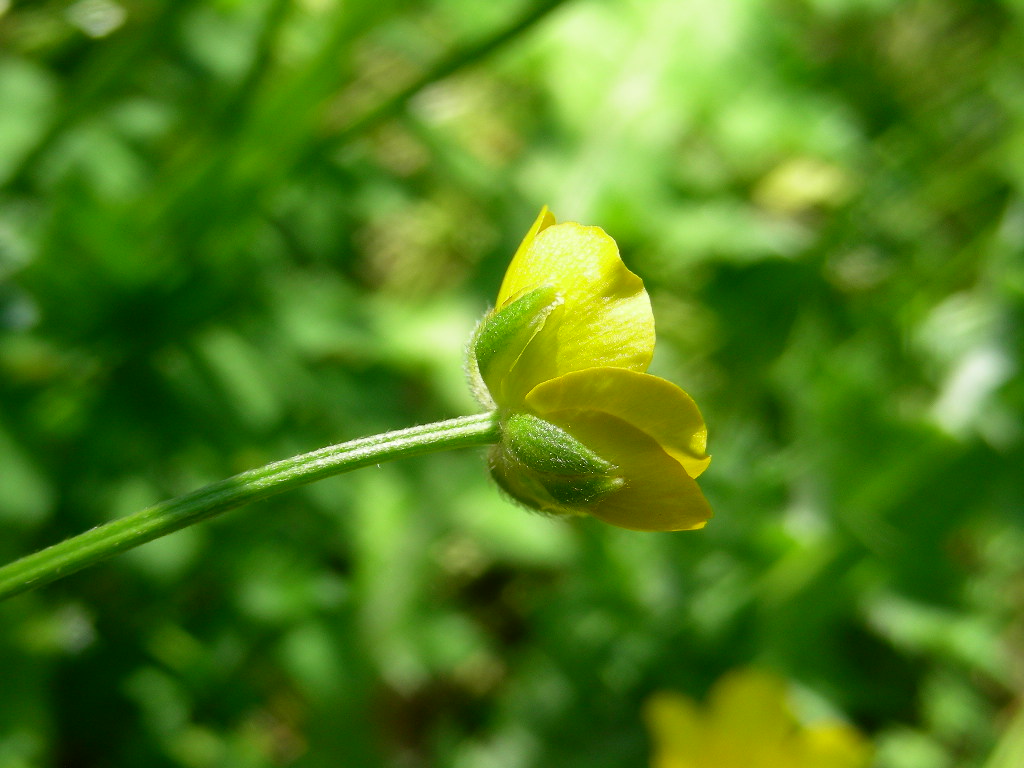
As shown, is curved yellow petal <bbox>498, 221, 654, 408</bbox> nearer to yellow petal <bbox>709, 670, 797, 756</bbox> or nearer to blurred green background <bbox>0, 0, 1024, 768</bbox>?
blurred green background <bbox>0, 0, 1024, 768</bbox>

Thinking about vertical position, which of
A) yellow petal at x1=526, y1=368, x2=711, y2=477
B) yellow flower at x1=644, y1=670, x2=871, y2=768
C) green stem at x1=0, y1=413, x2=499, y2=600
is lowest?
yellow flower at x1=644, y1=670, x2=871, y2=768

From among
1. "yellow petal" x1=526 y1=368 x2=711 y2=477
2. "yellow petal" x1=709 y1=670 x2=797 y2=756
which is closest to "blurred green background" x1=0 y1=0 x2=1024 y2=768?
"yellow petal" x1=709 y1=670 x2=797 y2=756

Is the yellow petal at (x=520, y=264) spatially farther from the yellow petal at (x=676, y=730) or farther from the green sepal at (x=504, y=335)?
the yellow petal at (x=676, y=730)

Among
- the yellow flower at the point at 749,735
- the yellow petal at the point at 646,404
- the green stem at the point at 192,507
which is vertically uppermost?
the yellow petal at the point at 646,404

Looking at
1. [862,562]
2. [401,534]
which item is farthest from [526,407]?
[862,562]

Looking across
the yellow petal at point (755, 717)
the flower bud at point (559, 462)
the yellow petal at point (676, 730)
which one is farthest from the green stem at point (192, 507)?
the yellow petal at point (755, 717)

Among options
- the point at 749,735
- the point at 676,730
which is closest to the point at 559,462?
the point at 676,730

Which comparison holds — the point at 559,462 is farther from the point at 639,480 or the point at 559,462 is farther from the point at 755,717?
the point at 755,717
